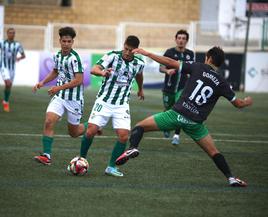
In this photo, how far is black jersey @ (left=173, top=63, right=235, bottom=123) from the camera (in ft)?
35.3

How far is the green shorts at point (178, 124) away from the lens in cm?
1088

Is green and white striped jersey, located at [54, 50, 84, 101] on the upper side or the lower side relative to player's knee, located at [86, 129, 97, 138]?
upper

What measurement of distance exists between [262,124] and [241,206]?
10765 millimetres

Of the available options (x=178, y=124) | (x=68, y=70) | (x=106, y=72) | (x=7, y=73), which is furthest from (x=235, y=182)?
(x=7, y=73)

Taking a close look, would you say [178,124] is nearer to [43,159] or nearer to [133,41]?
[133,41]

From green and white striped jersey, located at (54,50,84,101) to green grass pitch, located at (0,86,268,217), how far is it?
3.40ft

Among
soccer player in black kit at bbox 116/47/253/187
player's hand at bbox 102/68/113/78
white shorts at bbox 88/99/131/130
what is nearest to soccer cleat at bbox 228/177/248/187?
soccer player in black kit at bbox 116/47/253/187

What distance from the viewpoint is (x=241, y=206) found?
31.1ft

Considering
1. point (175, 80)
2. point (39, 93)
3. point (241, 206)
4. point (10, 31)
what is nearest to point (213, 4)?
point (39, 93)

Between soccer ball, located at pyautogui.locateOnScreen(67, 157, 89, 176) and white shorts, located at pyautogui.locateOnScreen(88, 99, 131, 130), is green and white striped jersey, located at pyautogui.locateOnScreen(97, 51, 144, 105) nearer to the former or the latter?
white shorts, located at pyautogui.locateOnScreen(88, 99, 131, 130)

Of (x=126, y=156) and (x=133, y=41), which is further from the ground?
(x=133, y=41)

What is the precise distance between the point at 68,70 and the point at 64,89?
32 centimetres

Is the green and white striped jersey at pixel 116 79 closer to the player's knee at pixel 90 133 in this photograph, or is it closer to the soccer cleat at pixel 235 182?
the player's knee at pixel 90 133

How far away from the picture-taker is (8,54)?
74.6ft
